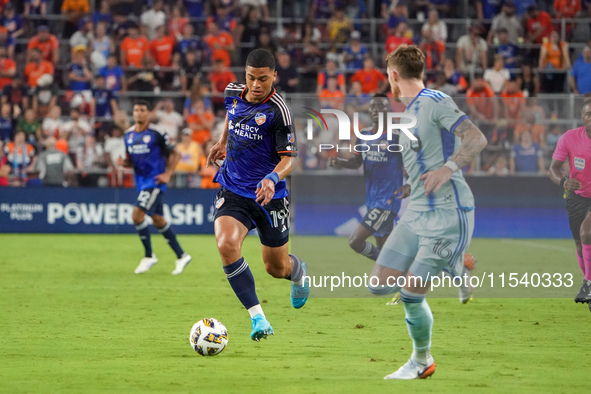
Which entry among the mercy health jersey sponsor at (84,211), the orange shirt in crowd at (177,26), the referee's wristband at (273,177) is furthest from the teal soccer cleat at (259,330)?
the orange shirt in crowd at (177,26)

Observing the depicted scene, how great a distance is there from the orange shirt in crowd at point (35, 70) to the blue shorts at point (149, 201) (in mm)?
9920

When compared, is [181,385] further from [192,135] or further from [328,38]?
[328,38]

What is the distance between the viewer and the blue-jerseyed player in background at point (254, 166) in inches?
279

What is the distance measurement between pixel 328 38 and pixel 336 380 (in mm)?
18222

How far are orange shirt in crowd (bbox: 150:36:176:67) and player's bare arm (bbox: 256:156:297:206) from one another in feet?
51.0

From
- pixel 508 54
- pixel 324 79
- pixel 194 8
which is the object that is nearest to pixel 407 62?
pixel 324 79

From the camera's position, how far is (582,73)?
21.0 meters

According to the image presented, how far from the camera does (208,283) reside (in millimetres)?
11750

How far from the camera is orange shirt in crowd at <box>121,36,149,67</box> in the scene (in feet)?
72.3

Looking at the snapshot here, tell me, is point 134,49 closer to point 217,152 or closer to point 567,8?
point 567,8

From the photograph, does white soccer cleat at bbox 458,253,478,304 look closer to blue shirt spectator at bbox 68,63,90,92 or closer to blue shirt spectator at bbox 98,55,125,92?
blue shirt spectator at bbox 98,55,125,92

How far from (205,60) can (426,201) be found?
16.6m

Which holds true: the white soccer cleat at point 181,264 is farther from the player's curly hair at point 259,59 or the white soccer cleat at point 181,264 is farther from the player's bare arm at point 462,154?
the player's bare arm at point 462,154

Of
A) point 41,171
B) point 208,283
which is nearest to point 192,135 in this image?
point 41,171
